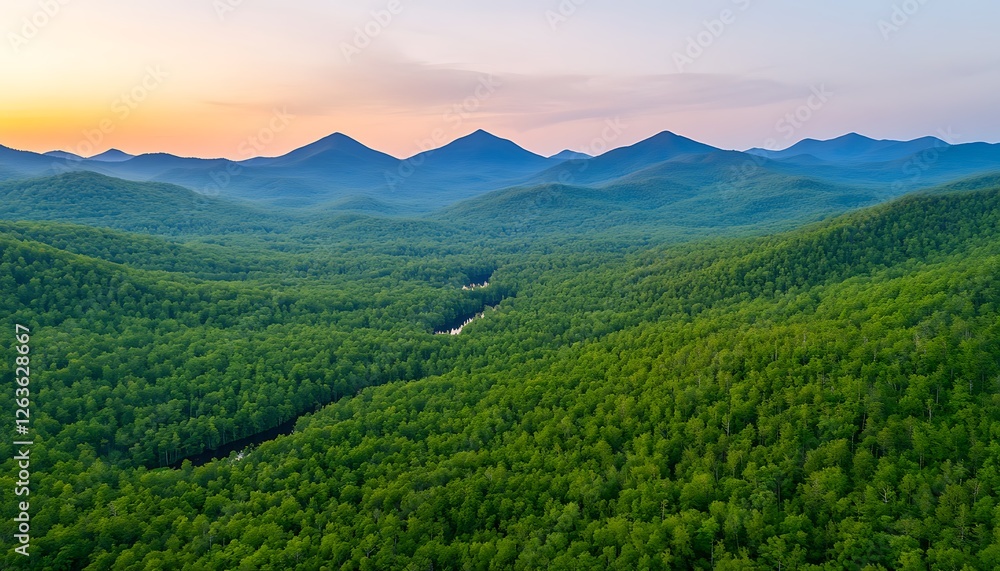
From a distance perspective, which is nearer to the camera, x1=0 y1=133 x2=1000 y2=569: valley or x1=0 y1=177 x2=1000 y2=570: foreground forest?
x1=0 y1=177 x2=1000 y2=570: foreground forest

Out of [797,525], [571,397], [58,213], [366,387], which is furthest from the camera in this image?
[58,213]

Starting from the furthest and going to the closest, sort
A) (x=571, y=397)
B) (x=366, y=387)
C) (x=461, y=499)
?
1. (x=366, y=387)
2. (x=571, y=397)
3. (x=461, y=499)

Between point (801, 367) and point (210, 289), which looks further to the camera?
point (210, 289)

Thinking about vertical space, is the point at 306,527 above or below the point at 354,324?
below

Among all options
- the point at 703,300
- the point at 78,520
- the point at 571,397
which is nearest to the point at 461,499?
the point at 571,397

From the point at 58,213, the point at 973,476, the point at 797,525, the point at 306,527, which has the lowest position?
the point at 306,527

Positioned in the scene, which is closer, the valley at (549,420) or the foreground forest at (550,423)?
the foreground forest at (550,423)

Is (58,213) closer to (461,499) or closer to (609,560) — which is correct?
(461,499)

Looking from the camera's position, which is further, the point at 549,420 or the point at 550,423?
the point at 549,420
